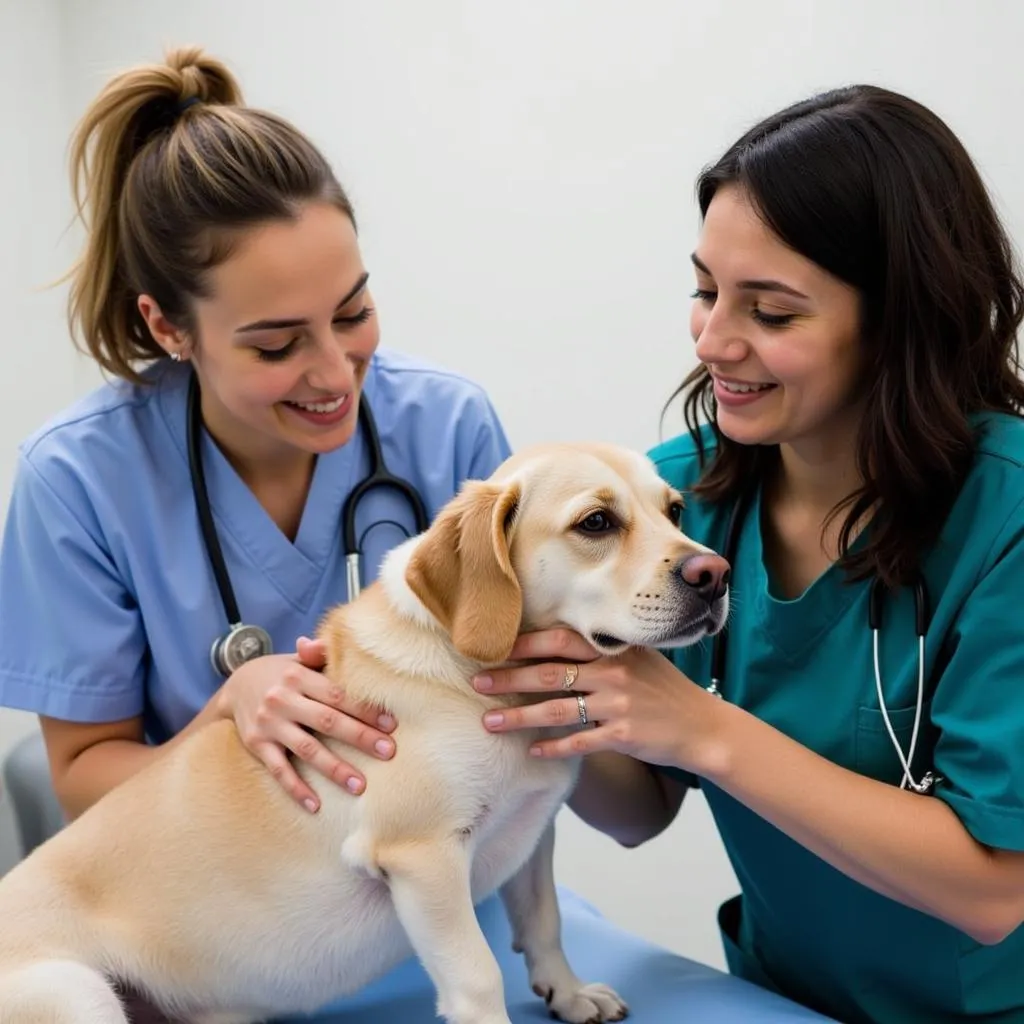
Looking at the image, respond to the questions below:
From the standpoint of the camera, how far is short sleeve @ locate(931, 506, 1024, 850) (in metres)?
1.25

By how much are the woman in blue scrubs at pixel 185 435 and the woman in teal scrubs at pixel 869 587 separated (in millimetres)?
485

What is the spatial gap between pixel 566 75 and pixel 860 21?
0.65m

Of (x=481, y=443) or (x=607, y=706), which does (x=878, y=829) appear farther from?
(x=481, y=443)

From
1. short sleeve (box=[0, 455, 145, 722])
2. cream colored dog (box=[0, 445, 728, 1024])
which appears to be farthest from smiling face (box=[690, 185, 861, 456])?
short sleeve (box=[0, 455, 145, 722])

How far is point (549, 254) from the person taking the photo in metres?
2.72

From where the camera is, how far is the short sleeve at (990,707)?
49.1 inches

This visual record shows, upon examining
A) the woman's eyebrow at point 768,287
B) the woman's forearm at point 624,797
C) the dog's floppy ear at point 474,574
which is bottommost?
the woman's forearm at point 624,797

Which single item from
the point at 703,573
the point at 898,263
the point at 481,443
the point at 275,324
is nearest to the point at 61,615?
the point at 275,324

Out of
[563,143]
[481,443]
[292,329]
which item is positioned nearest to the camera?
[292,329]

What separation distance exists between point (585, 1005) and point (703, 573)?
519 mm

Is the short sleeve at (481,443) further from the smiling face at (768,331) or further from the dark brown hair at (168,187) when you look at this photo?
the smiling face at (768,331)

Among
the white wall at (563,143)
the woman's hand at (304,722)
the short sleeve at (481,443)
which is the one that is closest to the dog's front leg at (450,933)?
the woman's hand at (304,722)

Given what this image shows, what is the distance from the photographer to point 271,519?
1.76 metres

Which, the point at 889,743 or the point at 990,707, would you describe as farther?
the point at 889,743
